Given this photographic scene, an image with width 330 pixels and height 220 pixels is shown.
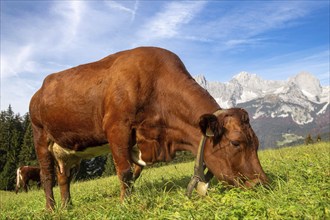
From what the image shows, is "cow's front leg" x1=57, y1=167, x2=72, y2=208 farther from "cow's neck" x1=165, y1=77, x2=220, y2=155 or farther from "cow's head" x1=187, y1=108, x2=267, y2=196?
"cow's head" x1=187, y1=108, x2=267, y2=196

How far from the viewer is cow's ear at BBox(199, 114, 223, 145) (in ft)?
20.1

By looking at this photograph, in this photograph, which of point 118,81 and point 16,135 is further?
point 16,135

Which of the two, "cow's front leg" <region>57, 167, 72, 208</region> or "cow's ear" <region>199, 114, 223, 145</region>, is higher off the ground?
"cow's ear" <region>199, 114, 223, 145</region>

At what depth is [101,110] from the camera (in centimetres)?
769

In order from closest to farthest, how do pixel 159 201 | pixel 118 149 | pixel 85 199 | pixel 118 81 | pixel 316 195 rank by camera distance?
pixel 316 195 → pixel 159 201 → pixel 118 149 → pixel 118 81 → pixel 85 199

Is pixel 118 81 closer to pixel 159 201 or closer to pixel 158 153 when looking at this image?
pixel 158 153

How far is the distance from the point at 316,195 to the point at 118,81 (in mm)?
4528

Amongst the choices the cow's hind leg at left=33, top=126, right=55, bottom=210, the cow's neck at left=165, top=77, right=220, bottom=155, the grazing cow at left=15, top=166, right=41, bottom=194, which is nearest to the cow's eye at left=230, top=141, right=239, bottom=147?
the cow's neck at left=165, top=77, right=220, bottom=155

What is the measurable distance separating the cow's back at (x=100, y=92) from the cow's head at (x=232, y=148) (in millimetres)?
1693

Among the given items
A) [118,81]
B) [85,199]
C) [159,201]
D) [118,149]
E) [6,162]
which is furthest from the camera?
[6,162]

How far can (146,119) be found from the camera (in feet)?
23.9

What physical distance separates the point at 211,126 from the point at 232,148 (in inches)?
20.6

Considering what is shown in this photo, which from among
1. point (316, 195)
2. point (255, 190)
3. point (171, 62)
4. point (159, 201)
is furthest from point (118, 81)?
point (316, 195)

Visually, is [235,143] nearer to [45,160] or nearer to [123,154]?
[123,154]
